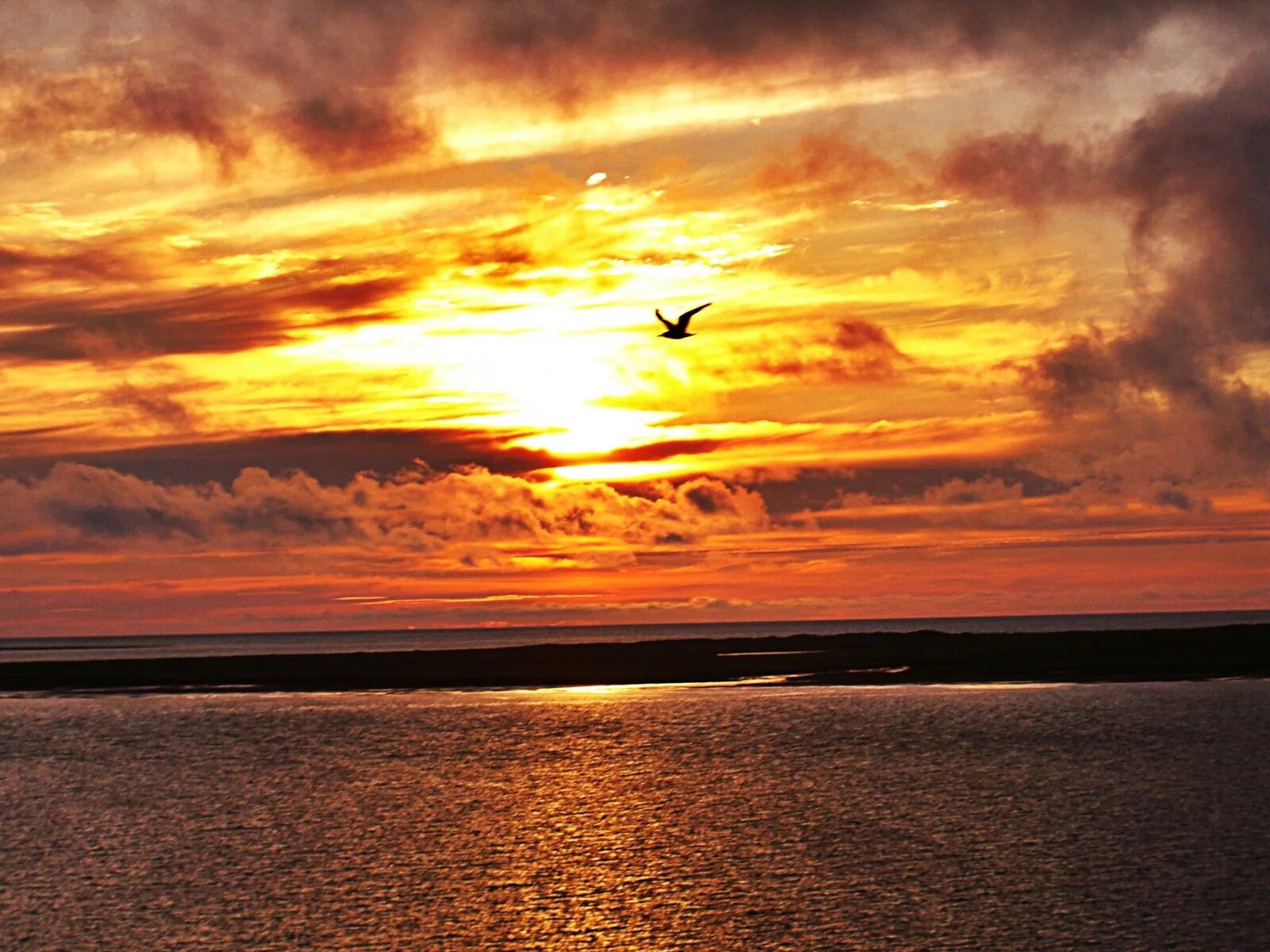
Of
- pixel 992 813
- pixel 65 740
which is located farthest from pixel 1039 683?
pixel 65 740

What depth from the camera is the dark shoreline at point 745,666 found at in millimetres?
118000

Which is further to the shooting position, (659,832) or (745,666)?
(745,666)

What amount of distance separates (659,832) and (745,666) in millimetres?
87898

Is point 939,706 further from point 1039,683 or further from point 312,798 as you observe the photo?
point 312,798

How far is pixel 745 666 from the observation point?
451ft

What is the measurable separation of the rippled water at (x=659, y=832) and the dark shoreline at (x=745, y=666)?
2508 cm

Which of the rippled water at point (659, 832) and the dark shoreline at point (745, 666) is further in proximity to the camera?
the dark shoreline at point (745, 666)

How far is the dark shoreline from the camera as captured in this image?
118000mm

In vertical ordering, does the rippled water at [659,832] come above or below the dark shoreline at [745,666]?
above

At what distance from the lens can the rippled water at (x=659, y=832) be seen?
35.9 metres

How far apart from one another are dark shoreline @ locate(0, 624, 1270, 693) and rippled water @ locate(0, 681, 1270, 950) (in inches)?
987

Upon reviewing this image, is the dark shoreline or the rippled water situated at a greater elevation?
the rippled water

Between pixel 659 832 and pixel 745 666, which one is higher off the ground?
pixel 659 832

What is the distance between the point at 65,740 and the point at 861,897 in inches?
2433
